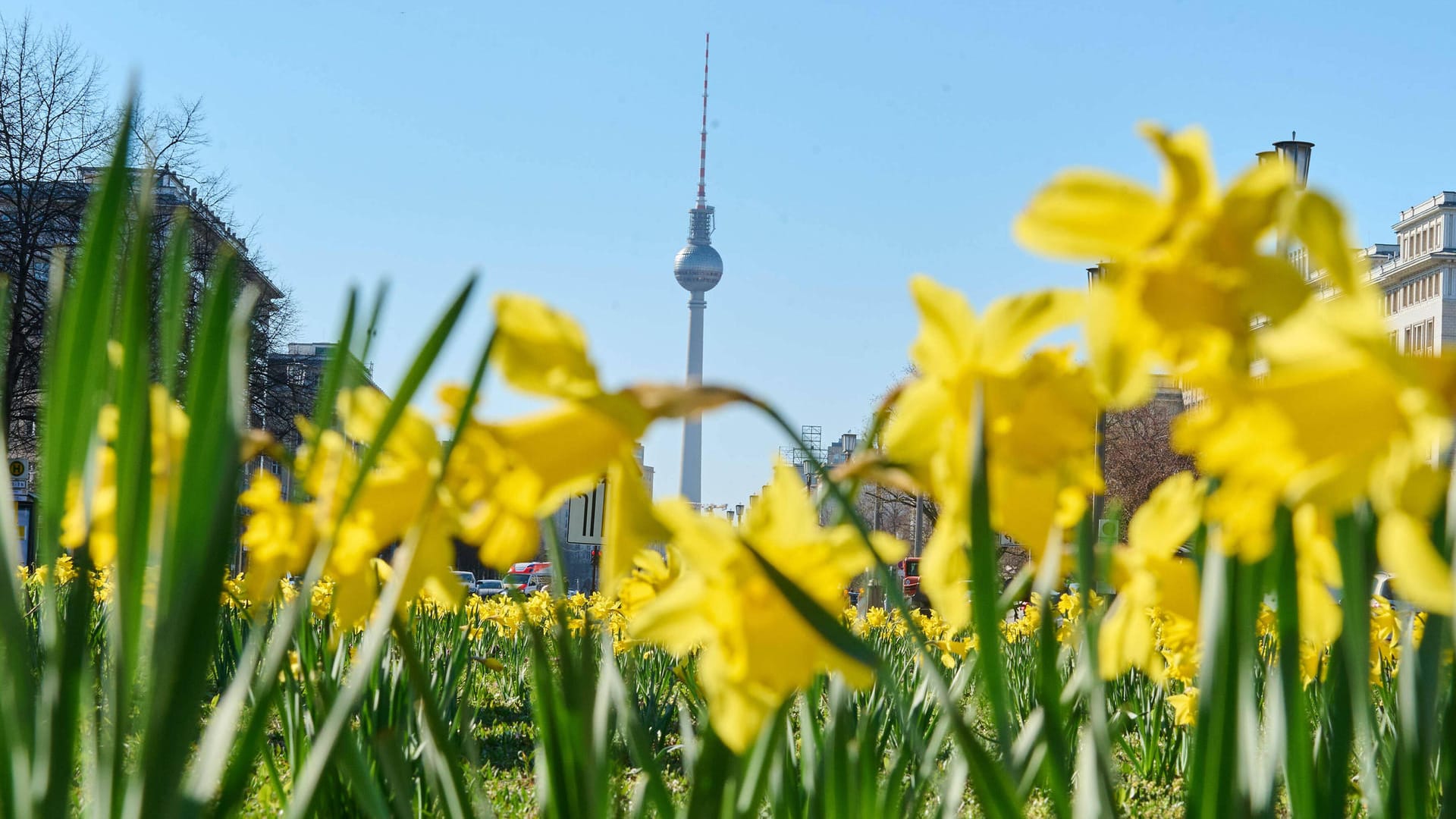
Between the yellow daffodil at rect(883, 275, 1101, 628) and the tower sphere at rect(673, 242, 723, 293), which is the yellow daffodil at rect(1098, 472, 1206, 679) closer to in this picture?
the yellow daffodil at rect(883, 275, 1101, 628)

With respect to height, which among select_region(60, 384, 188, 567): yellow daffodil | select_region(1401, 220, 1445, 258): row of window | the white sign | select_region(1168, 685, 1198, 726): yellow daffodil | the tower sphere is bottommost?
select_region(1168, 685, 1198, 726): yellow daffodil

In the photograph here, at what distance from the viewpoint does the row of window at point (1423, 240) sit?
46.4 m

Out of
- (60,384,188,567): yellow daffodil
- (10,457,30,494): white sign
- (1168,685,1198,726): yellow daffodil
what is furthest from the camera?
(10,457,30,494): white sign

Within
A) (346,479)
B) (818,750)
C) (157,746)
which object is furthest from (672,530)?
(818,750)

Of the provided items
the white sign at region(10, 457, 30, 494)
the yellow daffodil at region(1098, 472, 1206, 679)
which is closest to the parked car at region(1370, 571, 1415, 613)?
the yellow daffodil at region(1098, 472, 1206, 679)

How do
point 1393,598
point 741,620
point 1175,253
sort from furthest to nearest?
point 1393,598, point 741,620, point 1175,253

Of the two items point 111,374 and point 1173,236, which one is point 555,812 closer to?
point 111,374

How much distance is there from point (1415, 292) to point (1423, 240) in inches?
133

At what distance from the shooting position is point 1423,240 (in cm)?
4784

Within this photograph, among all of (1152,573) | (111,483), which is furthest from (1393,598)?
(111,483)

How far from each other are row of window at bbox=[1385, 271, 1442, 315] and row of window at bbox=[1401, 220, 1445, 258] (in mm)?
1311

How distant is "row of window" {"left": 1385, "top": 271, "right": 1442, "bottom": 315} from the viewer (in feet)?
144

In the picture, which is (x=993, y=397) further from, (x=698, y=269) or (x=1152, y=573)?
(x=698, y=269)

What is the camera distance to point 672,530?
2.07ft
